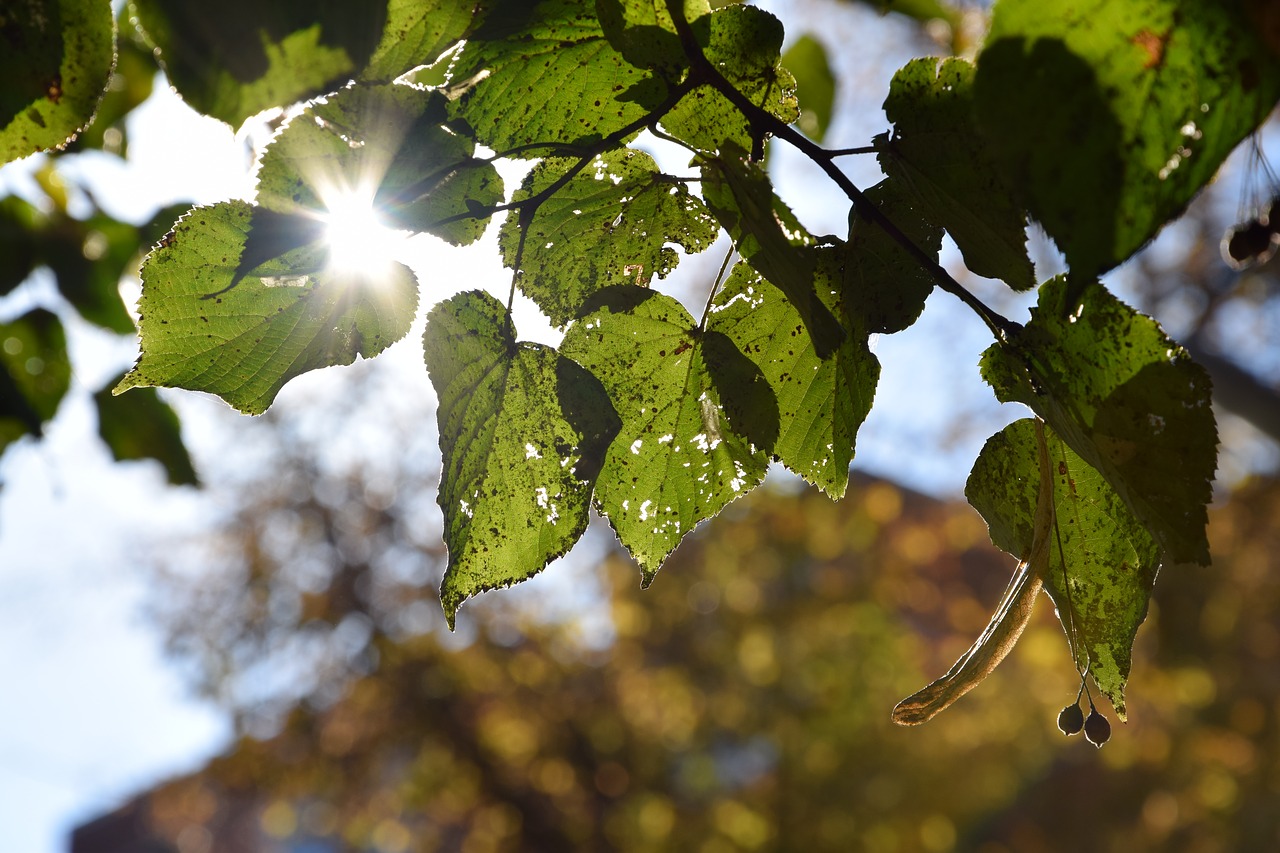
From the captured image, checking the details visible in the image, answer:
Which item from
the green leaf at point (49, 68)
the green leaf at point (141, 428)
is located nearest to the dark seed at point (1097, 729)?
the green leaf at point (49, 68)

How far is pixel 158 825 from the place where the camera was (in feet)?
45.1

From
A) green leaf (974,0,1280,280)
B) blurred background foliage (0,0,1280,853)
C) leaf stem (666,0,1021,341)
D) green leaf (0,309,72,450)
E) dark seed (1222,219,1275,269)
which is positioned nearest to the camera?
green leaf (974,0,1280,280)

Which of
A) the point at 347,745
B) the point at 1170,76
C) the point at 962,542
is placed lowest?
the point at 1170,76

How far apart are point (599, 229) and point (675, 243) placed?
0.15 feet

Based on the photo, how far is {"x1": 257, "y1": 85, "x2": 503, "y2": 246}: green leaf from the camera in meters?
0.39

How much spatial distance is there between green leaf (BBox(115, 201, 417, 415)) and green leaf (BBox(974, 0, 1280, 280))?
12.4 inches

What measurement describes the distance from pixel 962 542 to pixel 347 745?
303 inches

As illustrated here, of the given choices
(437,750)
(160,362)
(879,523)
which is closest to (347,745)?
(437,750)

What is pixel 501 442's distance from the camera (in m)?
0.46

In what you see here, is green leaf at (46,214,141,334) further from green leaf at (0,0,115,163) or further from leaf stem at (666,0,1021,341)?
leaf stem at (666,0,1021,341)

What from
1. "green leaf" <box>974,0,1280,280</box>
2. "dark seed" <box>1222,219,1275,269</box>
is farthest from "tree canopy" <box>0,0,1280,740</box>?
"dark seed" <box>1222,219,1275,269</box>

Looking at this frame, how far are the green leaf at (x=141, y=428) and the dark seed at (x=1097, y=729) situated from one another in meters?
0.96

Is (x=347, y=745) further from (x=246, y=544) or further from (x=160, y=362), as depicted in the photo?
(x=160, y=362)

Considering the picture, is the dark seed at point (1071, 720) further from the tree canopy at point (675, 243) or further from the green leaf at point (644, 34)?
the green leaf at point (644, 34)
